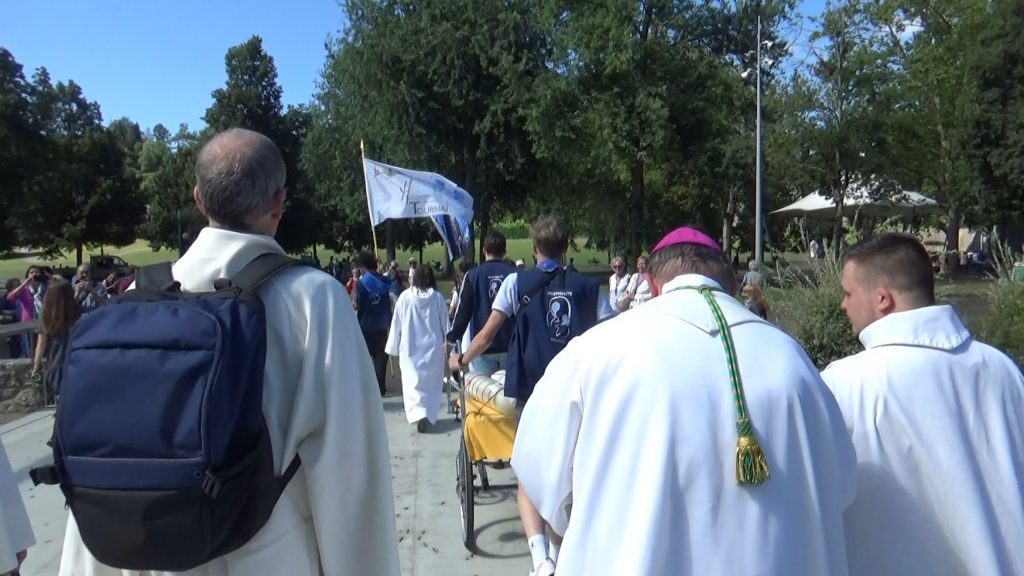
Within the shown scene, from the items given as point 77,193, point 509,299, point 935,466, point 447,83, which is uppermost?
point 447,83

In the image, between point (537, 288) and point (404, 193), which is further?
point (404, 193)

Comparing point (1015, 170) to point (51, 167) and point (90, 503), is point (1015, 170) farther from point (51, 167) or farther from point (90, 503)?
point (51, 167)

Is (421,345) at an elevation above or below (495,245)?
below

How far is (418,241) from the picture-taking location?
2144 inches

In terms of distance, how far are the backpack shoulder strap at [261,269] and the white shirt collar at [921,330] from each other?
4.96 feet

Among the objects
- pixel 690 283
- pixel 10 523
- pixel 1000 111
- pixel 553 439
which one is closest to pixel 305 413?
pixel 553 439

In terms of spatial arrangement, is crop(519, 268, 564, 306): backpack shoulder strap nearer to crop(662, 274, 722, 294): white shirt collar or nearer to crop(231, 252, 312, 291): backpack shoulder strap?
crop(662, 274, 722, 294): white shirt collar

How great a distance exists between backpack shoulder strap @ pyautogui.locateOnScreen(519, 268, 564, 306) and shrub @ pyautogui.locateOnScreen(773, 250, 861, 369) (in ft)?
13.0

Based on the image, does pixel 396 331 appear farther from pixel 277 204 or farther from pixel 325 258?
pixel 325 258

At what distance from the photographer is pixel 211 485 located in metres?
1.78

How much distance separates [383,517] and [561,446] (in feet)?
1.56

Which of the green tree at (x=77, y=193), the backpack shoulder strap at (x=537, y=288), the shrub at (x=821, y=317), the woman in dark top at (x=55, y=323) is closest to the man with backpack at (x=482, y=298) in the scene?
the backpack shoulder strap at (x=537, y=288)

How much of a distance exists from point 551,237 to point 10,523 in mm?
3475

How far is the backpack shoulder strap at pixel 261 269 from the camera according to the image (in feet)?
6.49
